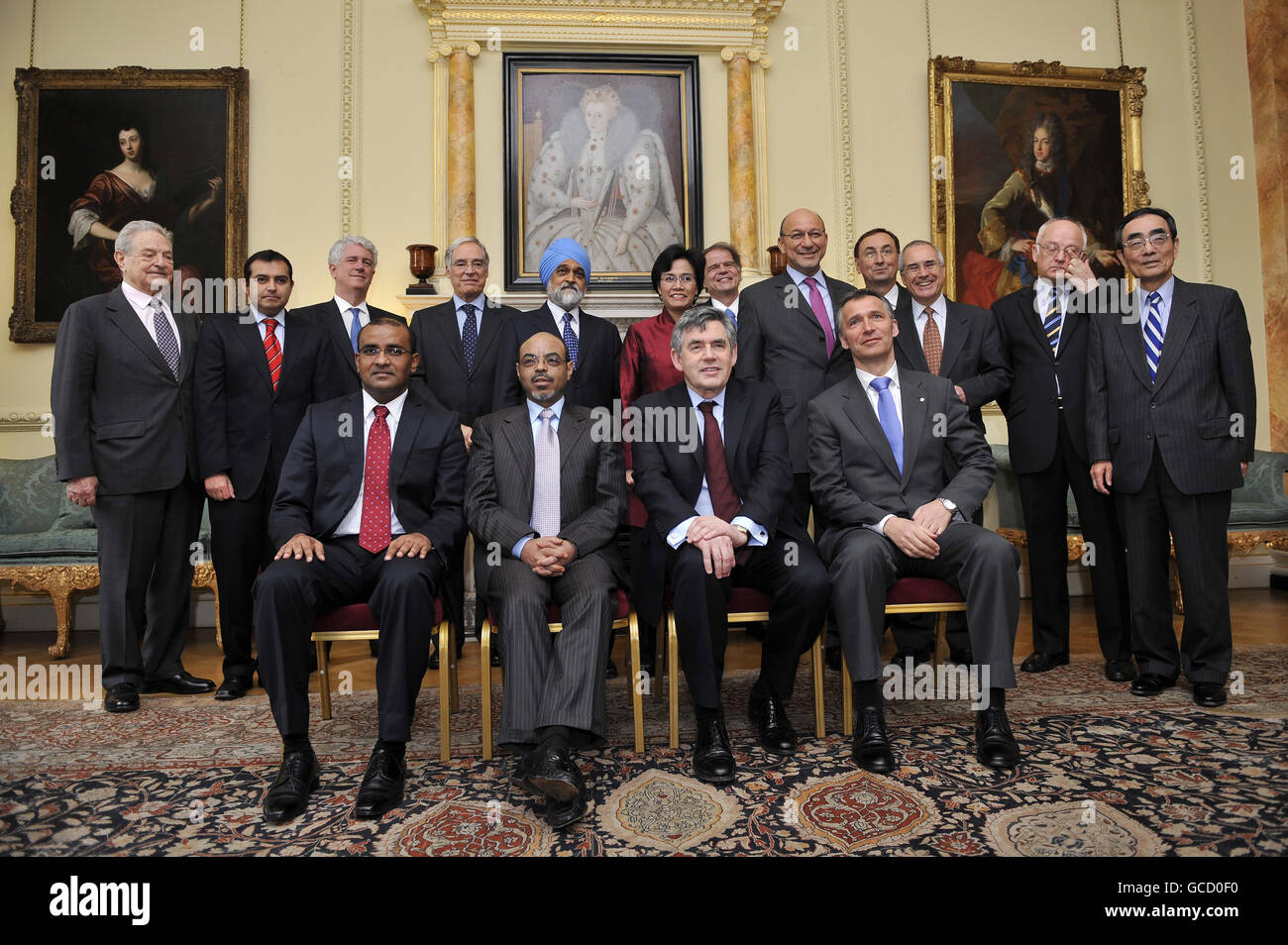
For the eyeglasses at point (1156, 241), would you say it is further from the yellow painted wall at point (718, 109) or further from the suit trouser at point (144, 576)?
the suit trouser at point (144, 576)

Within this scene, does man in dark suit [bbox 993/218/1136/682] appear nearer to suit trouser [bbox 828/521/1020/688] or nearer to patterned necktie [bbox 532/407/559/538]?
suit trouser [bbox 828/521/1020/688]

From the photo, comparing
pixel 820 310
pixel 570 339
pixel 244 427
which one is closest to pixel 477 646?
pixel 244 427

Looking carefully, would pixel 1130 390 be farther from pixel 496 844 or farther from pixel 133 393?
pixel 133 393

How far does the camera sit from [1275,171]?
6652mm

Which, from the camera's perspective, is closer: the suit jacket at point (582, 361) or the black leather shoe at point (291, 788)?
the black leather shoe at point (291, 788)

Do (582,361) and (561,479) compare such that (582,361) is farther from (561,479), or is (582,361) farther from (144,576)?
(144,576)

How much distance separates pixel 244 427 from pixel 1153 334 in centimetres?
411

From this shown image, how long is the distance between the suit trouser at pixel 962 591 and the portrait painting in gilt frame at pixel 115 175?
5.11m

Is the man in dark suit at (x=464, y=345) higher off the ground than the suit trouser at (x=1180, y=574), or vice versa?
the man in dark suit at (x=464, y=345)

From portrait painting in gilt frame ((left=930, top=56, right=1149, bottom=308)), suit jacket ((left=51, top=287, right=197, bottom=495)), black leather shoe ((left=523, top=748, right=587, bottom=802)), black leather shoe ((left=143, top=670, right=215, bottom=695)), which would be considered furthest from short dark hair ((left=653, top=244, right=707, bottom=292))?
portrait painting in gilt frame ((left=930, top=56, right=1149, bottom=308))

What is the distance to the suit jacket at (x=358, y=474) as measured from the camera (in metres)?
3.08

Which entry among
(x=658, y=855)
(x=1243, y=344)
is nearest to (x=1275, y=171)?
(x=1243, y=344)

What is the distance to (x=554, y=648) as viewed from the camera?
2824 millimetres

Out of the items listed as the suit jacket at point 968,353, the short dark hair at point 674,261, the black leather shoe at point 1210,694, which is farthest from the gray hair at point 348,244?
the black leather shoe at point 1210,694
